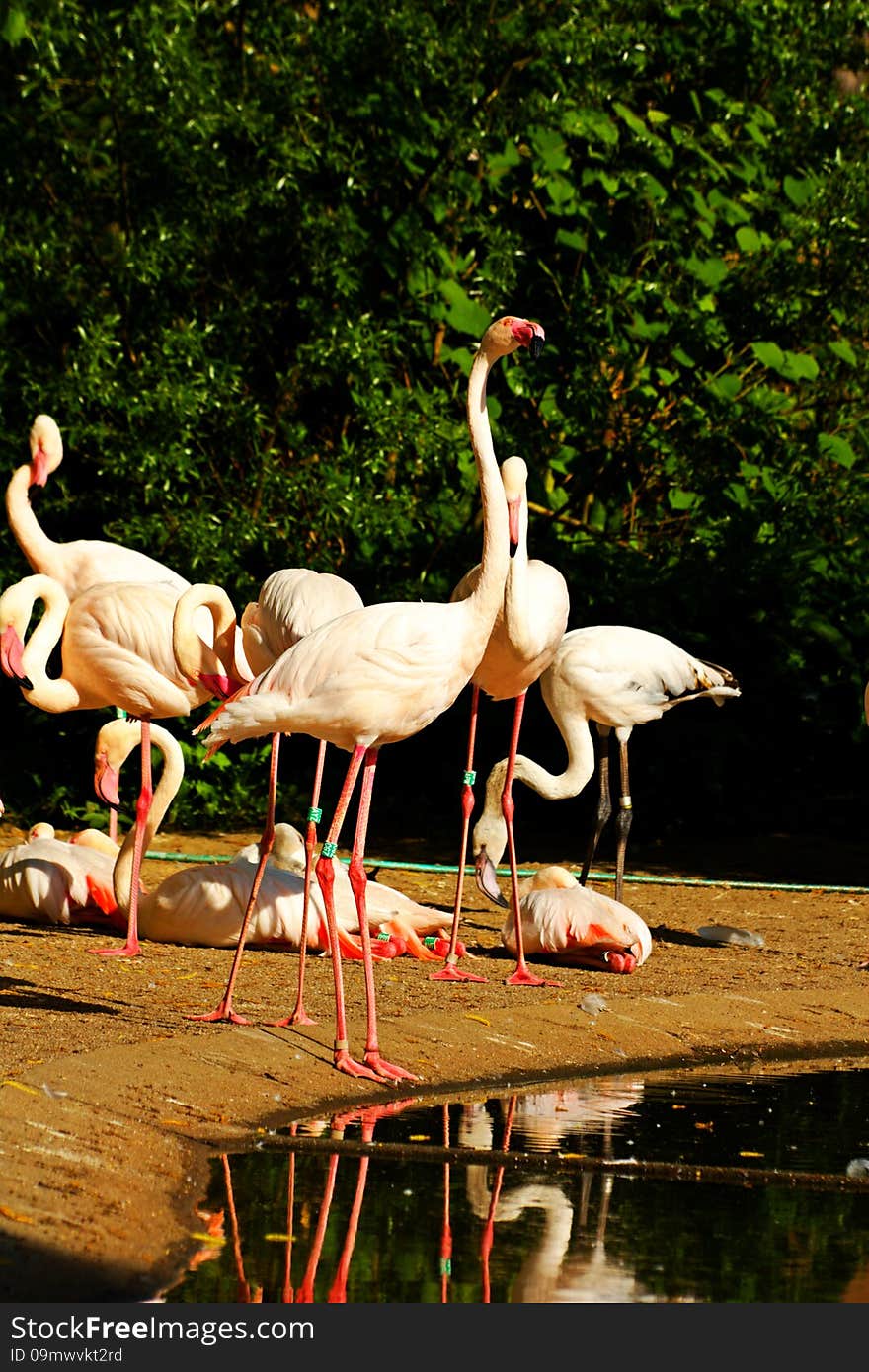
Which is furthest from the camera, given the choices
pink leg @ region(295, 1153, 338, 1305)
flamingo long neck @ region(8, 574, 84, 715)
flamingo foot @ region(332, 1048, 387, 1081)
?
flamingo long neck @ region(8, 574, 84, 715)

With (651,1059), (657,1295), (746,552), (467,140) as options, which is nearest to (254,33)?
(467,140)

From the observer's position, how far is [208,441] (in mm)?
11797

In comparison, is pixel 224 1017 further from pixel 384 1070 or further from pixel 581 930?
pixel 581 930

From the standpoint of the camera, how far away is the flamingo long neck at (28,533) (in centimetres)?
839

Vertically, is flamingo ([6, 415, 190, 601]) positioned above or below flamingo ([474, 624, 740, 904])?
above

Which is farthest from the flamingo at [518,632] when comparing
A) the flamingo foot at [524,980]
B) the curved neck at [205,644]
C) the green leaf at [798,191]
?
the green leaf at [798,191]

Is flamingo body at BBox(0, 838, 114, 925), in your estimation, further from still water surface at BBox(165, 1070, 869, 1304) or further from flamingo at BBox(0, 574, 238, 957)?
still water surface at BBox(165, 1070, 869, 1304)

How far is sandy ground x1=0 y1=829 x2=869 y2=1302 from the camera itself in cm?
371

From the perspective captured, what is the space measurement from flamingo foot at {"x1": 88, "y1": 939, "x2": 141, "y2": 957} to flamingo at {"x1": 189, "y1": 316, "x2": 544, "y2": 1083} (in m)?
1.81

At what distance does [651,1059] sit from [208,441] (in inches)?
273

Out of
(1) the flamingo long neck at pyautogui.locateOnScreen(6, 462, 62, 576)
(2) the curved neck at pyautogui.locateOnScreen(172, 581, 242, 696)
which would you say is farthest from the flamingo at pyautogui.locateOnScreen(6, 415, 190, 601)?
(2) the curved neck at pyautogui.locateOnScreen(172, 581, 242, 696)

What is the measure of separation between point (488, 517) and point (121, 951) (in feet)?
8.59

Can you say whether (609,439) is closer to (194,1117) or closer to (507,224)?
(507,224)

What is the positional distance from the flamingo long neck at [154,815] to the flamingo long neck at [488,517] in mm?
2464
